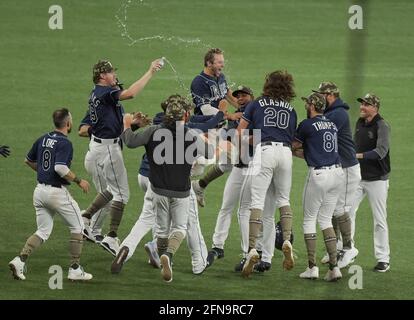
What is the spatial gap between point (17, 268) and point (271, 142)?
314cm

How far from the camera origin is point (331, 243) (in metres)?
13.1

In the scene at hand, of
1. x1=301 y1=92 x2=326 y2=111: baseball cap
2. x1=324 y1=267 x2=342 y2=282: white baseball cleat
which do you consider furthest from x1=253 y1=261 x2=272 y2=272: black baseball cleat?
x1=301 y1=92 x2=326 y2=111: baseball cap

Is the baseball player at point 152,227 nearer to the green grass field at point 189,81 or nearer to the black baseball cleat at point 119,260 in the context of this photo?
the black baseball cleat at point 119,260

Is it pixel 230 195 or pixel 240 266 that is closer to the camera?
pixel 240 266

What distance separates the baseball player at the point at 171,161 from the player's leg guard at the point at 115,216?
1.29 metres

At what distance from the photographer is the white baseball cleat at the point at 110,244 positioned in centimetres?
1399

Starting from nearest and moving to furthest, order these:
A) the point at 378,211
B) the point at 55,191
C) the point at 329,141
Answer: the point at 55,191
the point at 329,141
the point at 378,211

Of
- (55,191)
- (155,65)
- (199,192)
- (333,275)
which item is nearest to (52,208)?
(55,191)

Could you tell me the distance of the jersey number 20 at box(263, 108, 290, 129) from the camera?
1296 centimetres

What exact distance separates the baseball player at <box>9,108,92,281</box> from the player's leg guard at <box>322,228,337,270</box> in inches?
108

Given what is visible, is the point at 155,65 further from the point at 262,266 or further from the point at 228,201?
the point at 262,266

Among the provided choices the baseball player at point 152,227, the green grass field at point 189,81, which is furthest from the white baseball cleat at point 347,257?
the baseball player at point 152,227

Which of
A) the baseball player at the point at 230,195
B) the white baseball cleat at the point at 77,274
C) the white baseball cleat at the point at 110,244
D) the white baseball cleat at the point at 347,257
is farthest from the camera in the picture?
the white baseball cleat at the point at 110,244

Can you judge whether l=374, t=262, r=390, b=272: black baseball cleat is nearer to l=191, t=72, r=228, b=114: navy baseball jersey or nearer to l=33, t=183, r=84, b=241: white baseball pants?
l=191, t=72, r=228, b=114: navy baseball jersey
